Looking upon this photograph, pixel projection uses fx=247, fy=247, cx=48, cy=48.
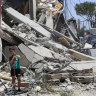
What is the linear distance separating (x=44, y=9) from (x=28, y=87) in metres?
9.67


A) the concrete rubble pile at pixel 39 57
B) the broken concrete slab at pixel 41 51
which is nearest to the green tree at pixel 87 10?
the concrete rubble pile at pixel 39 57

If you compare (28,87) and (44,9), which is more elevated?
(44,9)

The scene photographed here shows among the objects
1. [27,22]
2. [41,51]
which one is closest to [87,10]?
[27,22]

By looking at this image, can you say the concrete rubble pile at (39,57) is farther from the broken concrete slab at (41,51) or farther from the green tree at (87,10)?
the green tree at (87,10)

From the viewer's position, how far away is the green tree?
3209cm

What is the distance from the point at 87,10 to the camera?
108ft

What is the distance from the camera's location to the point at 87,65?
7.60m

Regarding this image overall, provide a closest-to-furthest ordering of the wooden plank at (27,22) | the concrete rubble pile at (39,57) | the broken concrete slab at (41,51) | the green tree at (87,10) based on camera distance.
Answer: the concrete rubble pile at (39,57), the broken concrete slab at (41,51), the wooden plank at (27,22), the green tree at (87,10)

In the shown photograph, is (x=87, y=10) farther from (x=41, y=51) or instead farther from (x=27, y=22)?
(x=41, y=51)

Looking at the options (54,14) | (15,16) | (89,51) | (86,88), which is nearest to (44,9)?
(54,14)

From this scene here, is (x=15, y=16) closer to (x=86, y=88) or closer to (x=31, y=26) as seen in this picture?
(x=31, y=26)

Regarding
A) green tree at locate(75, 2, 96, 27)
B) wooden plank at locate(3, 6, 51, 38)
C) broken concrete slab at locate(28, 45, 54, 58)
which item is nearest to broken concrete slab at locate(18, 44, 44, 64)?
broken concrete slab at locate(28, 45, 54, 58)

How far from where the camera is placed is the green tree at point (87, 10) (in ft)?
105

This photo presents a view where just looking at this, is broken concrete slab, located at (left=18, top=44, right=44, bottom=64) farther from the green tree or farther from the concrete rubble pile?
the green tree
